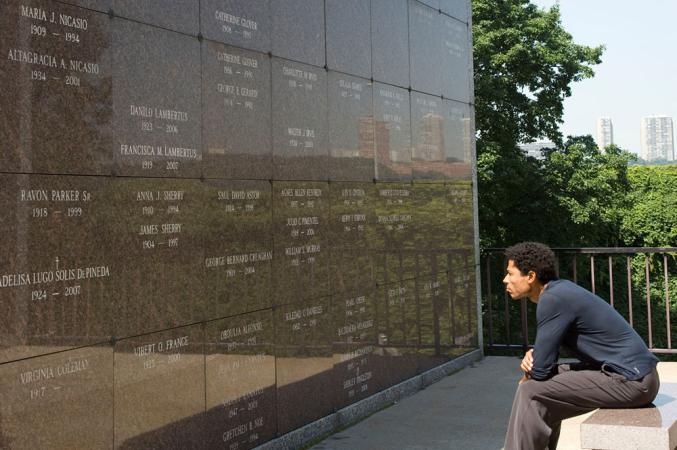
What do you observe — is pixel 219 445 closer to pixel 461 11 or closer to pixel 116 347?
pixel 116 347

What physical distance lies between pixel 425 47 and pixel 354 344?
3.10m

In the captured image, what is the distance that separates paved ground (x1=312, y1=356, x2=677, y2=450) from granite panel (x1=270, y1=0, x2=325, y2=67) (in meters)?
2.58

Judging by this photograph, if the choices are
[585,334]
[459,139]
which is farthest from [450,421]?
[459,139]

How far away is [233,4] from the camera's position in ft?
16.3

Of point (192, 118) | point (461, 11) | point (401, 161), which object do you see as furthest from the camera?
point (461, 11)

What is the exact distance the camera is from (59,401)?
3.64 metres

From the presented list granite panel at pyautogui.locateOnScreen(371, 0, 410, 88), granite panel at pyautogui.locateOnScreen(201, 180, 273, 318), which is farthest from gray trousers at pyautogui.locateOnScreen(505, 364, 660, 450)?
granite panel at pyautogui.locateOnScreen(371, 0, 410, 88)

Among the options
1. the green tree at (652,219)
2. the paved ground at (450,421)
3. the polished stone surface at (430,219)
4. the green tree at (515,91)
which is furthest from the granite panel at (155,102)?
the green tree at (652,219)

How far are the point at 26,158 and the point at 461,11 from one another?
6.32 metres

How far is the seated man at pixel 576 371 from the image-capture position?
161 inches

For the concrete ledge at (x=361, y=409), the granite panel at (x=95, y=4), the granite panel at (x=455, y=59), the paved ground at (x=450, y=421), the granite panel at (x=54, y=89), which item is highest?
the granite panel at (x=455, y=59)

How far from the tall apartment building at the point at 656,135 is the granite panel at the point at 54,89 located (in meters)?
197

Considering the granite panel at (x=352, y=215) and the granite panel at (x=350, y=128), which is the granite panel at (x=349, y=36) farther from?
the granite panel at (x=352, y=215)

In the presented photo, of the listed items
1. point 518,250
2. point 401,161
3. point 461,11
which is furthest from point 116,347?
point 461,11
